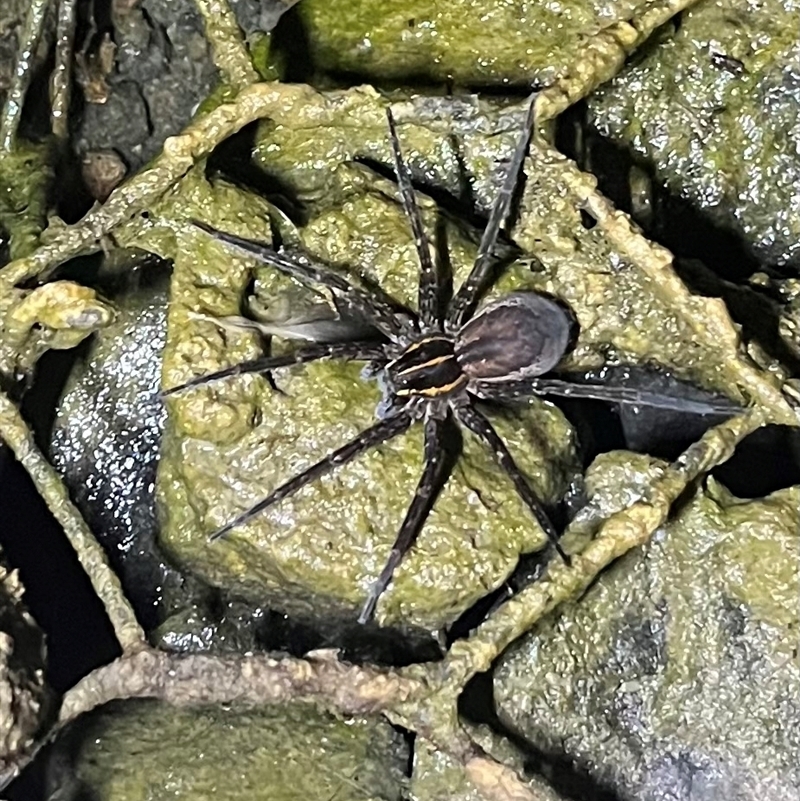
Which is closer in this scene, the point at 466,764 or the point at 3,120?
the point at 466,764

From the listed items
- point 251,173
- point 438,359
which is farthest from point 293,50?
point 438,359

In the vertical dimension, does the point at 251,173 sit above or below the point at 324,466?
above

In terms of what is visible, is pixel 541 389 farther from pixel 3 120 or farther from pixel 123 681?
pixel 3 120

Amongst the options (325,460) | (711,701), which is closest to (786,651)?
(711,701)

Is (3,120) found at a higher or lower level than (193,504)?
higher

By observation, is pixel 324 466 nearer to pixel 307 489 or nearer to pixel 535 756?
pixel 307 489

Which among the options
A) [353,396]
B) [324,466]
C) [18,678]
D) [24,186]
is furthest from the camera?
[24,186]

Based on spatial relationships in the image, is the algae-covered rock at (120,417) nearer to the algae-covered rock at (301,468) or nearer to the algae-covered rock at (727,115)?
the algae-covered rock at (301,468)

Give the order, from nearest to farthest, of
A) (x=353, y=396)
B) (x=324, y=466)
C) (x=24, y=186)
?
(x=324, y=466)
(x=353, y=396)
(x=24, y=186)
